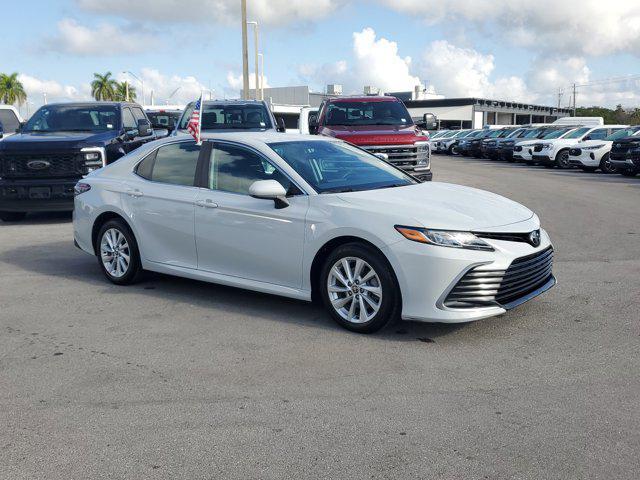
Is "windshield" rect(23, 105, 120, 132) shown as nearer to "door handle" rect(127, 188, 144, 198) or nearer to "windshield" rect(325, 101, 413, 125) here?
"windshield" rect(325, 101, 413, 125)

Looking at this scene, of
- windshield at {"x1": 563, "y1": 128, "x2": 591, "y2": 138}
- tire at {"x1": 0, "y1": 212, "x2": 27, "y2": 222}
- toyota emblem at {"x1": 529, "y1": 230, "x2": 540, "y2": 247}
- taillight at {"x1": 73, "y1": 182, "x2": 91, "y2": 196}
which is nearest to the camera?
toyota emblem at {"x1": 529, "y1": 230, "x2": 540, "y2": 247}

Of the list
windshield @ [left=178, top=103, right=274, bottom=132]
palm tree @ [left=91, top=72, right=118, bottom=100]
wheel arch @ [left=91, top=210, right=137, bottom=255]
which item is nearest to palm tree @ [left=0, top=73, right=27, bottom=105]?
palm tree @ [left=91, top=72, right=118, bottom=100]

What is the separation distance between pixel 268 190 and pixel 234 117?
862 cm

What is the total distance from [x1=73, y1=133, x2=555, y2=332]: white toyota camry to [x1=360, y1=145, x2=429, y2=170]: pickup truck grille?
23.0 ft

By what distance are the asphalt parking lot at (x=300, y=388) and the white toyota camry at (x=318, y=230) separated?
0.29 m

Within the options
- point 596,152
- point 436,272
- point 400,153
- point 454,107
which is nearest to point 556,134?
point 596,152

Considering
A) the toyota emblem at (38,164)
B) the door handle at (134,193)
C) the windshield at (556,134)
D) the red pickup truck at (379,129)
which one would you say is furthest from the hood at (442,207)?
the windshield at (556,134)

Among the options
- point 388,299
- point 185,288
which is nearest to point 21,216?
point 185,288

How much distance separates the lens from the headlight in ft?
17.2

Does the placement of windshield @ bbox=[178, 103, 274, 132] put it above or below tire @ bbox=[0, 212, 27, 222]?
above

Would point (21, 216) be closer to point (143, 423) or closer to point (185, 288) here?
point (185, 288)

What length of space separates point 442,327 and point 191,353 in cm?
198

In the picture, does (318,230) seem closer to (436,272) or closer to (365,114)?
(436,272)

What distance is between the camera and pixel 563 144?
2705cm
